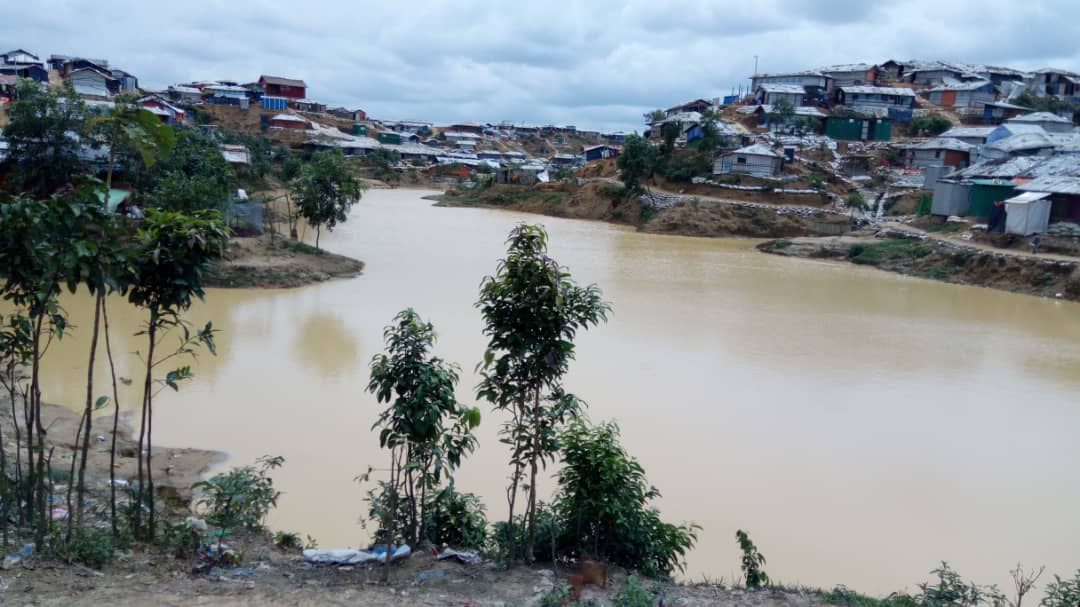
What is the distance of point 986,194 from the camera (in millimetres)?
28016

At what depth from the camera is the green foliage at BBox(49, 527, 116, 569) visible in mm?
4410

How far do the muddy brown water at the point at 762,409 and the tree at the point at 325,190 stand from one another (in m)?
3.07

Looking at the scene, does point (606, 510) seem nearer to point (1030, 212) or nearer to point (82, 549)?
point (82, 549)

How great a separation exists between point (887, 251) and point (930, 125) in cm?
2069

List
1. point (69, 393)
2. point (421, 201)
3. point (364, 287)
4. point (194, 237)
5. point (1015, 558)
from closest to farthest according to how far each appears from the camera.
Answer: point (194, 237)
point (1015, 558)
point (69, 393)
point (364, 287)
point (421, 201)

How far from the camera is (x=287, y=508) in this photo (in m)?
7.05

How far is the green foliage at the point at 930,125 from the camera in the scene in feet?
144

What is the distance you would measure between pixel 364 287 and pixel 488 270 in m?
4.78

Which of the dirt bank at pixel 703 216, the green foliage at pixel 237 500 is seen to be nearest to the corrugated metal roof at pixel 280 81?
the dirt bank at pixel 703 216

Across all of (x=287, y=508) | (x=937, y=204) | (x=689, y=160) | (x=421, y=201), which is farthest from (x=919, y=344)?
(x=421, y=201)

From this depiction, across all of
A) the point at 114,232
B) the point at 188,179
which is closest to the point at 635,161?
the point at 188,179

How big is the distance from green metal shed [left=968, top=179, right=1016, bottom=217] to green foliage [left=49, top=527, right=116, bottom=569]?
1161 inches

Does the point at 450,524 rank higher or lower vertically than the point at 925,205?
lower

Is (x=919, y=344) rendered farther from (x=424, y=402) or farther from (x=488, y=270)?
(x=424, y=402)
